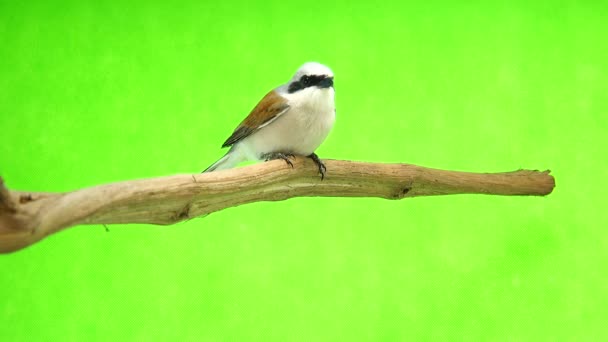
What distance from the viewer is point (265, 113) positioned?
234 cm

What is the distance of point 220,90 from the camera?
3.20m

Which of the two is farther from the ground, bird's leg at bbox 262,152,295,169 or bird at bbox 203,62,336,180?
bird at bbox 203,62,336,180

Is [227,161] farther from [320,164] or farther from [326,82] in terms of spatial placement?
[326,82]

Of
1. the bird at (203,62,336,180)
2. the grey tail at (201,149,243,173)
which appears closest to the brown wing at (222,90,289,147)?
the bird at (203,62,336,180)

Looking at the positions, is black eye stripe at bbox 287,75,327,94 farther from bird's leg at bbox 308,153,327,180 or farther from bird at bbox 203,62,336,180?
bird's leg at bbox 308,153,327,180

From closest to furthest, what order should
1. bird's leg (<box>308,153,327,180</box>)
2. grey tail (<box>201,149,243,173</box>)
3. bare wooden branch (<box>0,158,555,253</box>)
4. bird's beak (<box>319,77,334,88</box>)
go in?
bare wooden branch (<box>0,158,555,253</box>), bird's beak (<box>319,77,334,88</box>), bird's leg (<box>308,153,327,180</box>), grey tail (<box>201,149,243,173</box>)

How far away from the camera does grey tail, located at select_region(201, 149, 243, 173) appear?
8.32ft

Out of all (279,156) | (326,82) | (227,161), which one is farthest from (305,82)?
(227,161)

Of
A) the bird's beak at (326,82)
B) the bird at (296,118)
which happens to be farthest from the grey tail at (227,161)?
the bird's beak at (326,82)

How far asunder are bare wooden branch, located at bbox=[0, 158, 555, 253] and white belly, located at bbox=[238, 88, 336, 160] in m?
0.06

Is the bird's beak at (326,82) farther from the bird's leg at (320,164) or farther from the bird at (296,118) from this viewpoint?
the bird's leg at (320,164)

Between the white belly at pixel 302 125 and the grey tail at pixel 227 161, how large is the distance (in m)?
0.16

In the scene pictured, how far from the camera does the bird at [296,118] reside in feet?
7.50

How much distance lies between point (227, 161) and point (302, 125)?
38 centimetres
